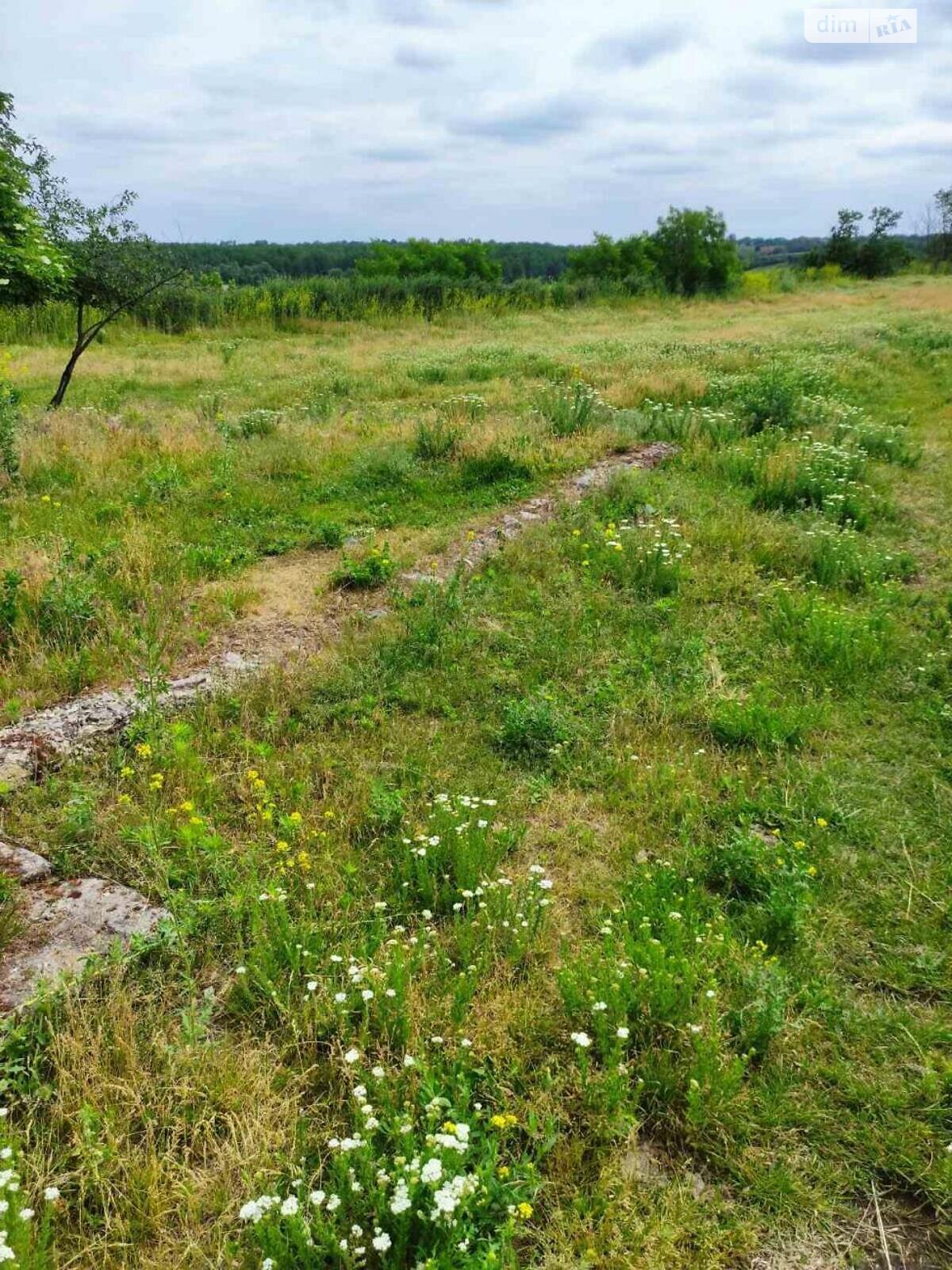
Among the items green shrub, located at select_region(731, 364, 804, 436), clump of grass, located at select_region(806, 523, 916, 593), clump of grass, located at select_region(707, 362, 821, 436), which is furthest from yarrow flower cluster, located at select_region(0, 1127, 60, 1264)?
green shrub, located at select_region(731, 364, 804, 436)

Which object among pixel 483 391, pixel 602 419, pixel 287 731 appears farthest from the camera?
pixel 483 391

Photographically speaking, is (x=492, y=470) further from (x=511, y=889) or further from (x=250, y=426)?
(x=511, y=889)

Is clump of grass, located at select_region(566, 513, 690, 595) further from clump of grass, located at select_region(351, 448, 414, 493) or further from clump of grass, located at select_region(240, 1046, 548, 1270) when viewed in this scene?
clump of grass, located at select_region(240, 1046, 548, 1270)

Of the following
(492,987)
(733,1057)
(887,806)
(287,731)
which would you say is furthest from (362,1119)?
(887,806)

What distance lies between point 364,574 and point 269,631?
3.60 ft

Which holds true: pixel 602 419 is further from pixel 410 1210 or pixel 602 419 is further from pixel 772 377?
pixel 410 1210

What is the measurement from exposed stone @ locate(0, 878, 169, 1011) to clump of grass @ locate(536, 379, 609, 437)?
8.86m

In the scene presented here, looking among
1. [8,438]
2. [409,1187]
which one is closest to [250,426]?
[8,438]

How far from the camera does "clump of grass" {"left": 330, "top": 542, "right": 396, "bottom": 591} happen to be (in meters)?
7.16

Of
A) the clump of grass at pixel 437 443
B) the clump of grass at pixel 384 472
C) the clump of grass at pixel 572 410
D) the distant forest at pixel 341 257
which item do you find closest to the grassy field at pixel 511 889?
the clump of grass at pixel 384 472

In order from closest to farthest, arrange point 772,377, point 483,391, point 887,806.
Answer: point 887,806, point 772,377, point 483,391

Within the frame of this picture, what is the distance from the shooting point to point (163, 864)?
3.64m

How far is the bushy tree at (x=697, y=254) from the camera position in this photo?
1738 inches

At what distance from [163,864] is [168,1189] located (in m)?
1.38
